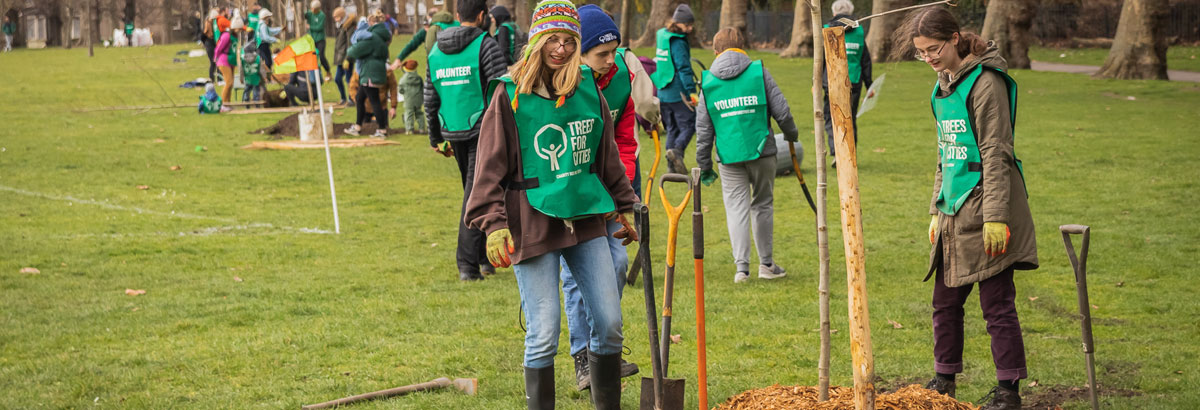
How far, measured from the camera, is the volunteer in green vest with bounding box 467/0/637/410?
4.32 m

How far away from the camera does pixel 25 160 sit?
16.3 metres

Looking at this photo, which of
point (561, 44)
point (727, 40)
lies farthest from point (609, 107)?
point (727, 40)

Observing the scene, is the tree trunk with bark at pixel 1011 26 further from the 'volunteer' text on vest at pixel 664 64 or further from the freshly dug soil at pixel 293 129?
the 'volunteer' text on vest at pixel 664 64

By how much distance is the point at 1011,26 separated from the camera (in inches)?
1153

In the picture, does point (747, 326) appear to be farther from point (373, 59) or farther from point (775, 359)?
point (373, 59)

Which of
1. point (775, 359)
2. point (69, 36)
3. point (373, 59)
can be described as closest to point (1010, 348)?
point (775, 359)

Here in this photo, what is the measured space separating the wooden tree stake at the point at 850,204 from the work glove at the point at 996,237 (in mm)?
1002

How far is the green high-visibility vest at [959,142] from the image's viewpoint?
4695 millimetres

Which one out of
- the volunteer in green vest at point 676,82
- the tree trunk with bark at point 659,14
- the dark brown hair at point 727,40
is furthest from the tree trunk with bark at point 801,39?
the dark brown hair at point 727,40

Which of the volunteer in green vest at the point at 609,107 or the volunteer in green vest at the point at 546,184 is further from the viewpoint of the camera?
the volunteer in green vest at the point at 609,107

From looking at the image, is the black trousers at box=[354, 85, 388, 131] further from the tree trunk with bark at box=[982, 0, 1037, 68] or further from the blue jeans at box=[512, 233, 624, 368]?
the tree trunk with bark at box=[982, 0, 1037, 68]

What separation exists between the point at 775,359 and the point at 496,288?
8.39 ft

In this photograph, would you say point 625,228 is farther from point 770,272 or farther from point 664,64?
point 664,64

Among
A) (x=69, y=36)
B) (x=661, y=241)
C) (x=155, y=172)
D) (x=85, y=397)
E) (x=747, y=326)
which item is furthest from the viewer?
(x=69, y=36)
